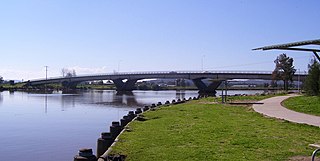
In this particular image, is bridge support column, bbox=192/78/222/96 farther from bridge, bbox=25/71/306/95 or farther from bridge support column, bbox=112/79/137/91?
bridge support column, bbox=112/79/137/91

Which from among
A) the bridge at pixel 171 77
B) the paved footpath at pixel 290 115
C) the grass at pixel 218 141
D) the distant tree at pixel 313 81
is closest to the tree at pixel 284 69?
the bridge at pixel 171 77

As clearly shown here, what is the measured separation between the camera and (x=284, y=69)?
7050 centimetres

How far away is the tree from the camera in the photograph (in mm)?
70250

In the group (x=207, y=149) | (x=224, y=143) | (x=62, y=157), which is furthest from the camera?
(x=62, y=157)

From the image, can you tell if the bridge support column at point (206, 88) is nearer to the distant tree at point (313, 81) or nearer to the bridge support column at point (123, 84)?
the bridge support column at point (123, 84)

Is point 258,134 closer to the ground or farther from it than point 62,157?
farther from it

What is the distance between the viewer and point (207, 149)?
10.0m

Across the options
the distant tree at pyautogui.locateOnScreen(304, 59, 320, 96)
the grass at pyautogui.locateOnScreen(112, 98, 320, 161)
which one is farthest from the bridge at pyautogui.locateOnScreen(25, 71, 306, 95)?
the grass at pyautogui.locateOnScreen(112, 98, 320, 161)

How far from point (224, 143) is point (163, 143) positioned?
1791 millimetres

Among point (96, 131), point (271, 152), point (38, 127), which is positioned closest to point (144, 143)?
point (271, 152)

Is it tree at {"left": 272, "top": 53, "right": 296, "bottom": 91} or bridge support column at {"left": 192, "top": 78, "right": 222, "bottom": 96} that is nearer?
tree at {"left": 272, "top": 53, "right": 296, "bottom": 91}

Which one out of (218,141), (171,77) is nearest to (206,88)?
(171,77)

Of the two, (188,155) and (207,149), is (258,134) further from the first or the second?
(188,155)

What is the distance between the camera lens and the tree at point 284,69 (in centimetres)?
7025
